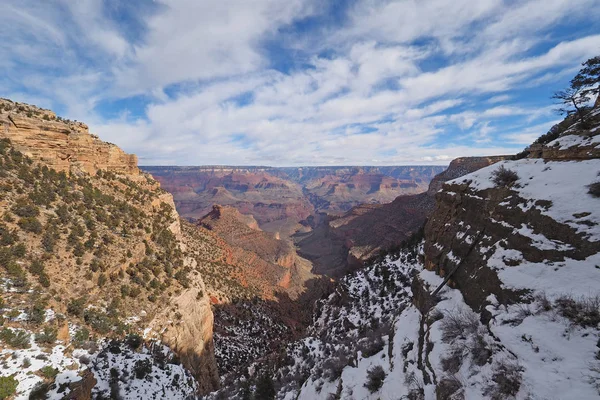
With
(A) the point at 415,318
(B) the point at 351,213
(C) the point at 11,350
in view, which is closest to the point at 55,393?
(C) the point at 11,350

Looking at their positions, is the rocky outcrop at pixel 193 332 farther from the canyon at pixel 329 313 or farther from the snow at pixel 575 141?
the snow at pixel 575 141

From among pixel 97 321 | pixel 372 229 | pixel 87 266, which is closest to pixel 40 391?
pixel 97 321

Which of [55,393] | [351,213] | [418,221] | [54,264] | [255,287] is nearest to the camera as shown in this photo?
[55,393]

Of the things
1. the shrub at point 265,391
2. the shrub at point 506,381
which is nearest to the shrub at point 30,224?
the shrub at point 265,391

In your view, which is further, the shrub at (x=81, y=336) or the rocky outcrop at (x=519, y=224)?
the shrub at (x=81, y=336)

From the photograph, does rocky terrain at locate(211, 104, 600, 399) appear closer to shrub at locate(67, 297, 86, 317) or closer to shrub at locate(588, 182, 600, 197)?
shrub at locate(588, 182, 600, 197)

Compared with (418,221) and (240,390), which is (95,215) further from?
(418,221)

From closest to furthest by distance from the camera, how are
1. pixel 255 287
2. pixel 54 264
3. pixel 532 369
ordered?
pixel 532 369
pixel 54 264
pixel 255 287
